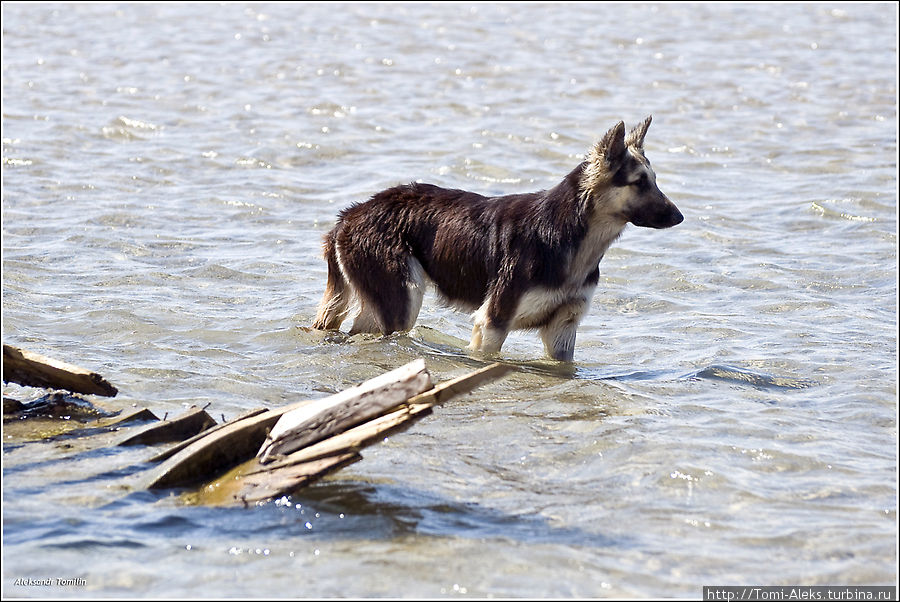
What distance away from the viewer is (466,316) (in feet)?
34.5

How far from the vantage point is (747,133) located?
54.3 feet

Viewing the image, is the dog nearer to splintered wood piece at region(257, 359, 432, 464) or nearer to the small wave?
the small wave

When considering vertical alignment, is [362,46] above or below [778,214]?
above

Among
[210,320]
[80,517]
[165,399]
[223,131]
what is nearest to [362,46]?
[223,131]

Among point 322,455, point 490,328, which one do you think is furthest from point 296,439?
point 490,328

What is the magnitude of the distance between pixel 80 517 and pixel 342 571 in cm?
130

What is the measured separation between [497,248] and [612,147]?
1.16 meters

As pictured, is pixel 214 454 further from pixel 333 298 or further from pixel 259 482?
pixel 333 298

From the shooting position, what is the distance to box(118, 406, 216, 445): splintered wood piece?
20.5 ft

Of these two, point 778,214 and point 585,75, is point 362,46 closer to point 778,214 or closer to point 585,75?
point 585,75

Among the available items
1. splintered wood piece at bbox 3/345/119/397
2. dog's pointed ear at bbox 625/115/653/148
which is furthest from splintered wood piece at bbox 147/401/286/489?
dog's pointed ear at bbox 625/115/653/148

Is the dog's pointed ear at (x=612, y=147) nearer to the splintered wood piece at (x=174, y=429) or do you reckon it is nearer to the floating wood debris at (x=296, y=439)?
the floating wood debris at (x=296, y=439)

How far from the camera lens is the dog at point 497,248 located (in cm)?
845

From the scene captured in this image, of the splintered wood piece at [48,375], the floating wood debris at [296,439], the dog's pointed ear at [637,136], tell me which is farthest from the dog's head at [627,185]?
the splintered wood piece at [48,375]
